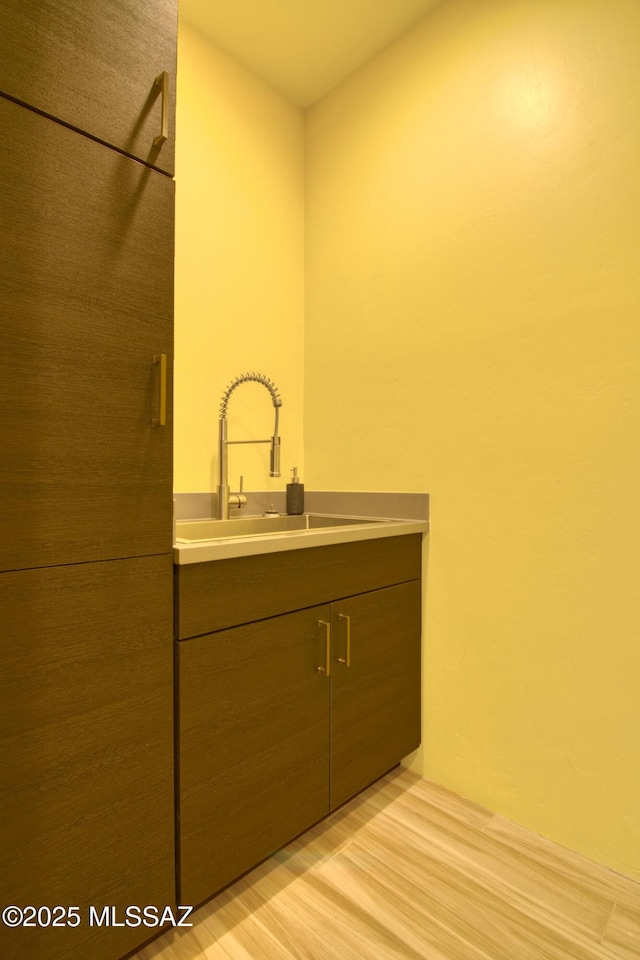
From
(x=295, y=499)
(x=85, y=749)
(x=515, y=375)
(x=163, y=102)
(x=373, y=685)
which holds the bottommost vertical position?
(x=373, y=685)

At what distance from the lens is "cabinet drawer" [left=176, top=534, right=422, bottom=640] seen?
101 centimetres

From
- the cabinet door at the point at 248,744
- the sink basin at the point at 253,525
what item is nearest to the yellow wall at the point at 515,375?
the sink basin at the point at 253,525

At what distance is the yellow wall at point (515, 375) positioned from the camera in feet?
4.14

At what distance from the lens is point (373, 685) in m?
1.46

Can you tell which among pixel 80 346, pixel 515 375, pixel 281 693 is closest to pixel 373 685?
pixel 281 693

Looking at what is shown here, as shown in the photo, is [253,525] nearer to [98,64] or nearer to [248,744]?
[248,744]

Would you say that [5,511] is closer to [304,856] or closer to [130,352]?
[130,352]

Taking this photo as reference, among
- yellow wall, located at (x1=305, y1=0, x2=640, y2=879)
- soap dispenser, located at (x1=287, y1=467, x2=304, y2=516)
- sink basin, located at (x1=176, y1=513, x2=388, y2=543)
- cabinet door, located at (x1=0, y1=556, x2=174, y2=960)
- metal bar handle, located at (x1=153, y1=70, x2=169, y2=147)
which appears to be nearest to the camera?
cabinet door, located at (x1=0, y1=556, x2=174, y2=960)

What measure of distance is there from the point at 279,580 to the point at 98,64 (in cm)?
106

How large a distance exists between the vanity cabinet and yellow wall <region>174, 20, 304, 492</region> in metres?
0.65

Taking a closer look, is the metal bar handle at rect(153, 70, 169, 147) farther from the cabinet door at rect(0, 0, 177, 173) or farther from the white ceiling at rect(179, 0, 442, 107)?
the white ceiling at rect(179, 0, 442, 107)

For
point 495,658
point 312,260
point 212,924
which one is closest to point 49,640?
point 212,924

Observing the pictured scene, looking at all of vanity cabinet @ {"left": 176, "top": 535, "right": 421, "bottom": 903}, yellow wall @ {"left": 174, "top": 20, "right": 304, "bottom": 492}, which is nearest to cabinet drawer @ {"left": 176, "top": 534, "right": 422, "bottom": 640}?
vanity cabinet @ {"left": 176, "top": 535, "right": 421, "bottom": 903}

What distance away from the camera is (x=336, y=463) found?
6.33 feet
